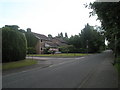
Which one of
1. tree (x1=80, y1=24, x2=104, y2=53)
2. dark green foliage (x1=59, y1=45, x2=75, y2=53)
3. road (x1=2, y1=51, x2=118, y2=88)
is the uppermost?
tree (x1=80, y1=24, x2=104, y2=53)

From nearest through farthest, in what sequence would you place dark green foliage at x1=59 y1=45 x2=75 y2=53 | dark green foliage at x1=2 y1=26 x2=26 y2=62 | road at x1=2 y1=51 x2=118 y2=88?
road at x1=2 y1=51 x2=118 y2=88
dark green foliage at x1=2 y1=26 x2=26 y2=62
dark green foliage at x1=59 y1=45 x2=75 y2=53

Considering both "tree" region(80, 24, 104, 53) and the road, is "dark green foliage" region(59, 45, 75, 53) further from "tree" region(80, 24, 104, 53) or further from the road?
the road

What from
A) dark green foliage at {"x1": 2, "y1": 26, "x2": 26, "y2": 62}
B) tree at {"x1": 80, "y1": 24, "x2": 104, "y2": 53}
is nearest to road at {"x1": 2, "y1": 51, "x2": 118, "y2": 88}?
dark green foliage at {"x1": 2, "y1": 26, "x2": 26, "y2": 62}

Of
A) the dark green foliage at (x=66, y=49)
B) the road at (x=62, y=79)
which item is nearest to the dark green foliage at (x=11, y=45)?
the road at (x=62, y=79)

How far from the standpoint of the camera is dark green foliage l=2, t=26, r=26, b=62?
63.4 ft

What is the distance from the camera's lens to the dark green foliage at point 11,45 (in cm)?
1931

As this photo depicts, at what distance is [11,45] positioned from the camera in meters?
20.1

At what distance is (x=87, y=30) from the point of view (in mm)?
72438

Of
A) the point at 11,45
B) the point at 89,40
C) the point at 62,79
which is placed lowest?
the point at 62,79

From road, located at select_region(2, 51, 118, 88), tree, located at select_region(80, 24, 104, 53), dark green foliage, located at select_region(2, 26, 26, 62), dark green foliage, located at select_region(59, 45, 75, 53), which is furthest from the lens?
tree, located at select_region(80, 24, 104, 53)

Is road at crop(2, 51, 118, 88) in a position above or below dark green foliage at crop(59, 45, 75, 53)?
below

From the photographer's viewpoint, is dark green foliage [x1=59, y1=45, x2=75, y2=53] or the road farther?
dark green foliage [x1=59, y1=45, x2=75, y2=53]

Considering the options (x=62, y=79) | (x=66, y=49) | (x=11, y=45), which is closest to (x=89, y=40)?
(x=66, y=49)

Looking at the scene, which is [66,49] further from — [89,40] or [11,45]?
[11,45]
